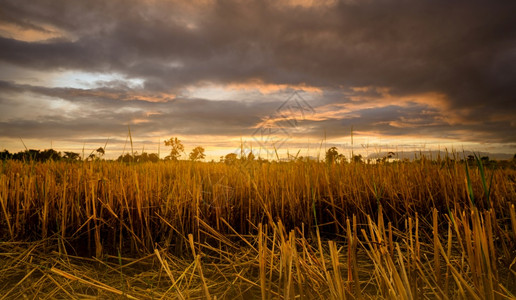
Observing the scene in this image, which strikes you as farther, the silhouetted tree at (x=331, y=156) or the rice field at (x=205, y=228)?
the silhouetted tree at (x=331, y=156)

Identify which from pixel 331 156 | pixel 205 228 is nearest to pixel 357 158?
pixel 331 156

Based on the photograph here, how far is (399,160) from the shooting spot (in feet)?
13.7

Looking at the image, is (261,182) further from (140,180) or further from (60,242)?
(60,242)

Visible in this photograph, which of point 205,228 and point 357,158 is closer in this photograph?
point 205,228

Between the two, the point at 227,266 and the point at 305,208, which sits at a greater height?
the point at 305,208

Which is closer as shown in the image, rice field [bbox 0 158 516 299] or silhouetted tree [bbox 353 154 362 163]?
rice field [bbox 0 158 516 299]

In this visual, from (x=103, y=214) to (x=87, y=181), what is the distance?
17.3 inches

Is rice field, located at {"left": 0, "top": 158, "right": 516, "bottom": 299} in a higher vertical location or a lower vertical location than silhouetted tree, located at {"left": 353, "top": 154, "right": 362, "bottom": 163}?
lower

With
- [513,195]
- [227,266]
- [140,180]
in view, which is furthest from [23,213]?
[513,195]

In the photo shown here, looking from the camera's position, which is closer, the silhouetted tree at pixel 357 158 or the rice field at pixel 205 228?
the rice field at pixel 205 228

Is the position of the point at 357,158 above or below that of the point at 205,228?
above

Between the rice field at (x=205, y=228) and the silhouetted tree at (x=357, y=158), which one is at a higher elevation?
the silhouetted tree at (x=357, y=158)

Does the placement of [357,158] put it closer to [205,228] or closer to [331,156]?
[331,156]

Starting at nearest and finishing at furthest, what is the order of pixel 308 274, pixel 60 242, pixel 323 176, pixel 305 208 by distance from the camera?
1. pixel 308 274
2. pixel 60 242
3. pixel 305 208
4. pixel 323 176
